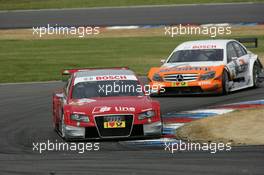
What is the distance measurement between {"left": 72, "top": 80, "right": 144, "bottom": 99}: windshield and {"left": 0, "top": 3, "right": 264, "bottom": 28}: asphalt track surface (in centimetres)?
2231

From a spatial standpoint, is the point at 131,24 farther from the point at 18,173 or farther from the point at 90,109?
the point at 18,173

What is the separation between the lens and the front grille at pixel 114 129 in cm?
1516

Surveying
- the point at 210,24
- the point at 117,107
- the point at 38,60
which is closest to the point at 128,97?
the point at 117,107

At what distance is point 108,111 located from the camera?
1527 cm

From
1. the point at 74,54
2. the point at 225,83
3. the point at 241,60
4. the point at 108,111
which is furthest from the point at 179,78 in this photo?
the point at 74,54

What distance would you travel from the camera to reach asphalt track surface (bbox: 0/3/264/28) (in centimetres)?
3941

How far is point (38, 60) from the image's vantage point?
3125 centimetres

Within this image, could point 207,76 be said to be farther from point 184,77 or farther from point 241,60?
point 241,60

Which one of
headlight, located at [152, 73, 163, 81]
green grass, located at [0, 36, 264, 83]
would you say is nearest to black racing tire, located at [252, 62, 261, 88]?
headlight, located at [152, 73, 163, 81]

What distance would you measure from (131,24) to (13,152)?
2606 cm
